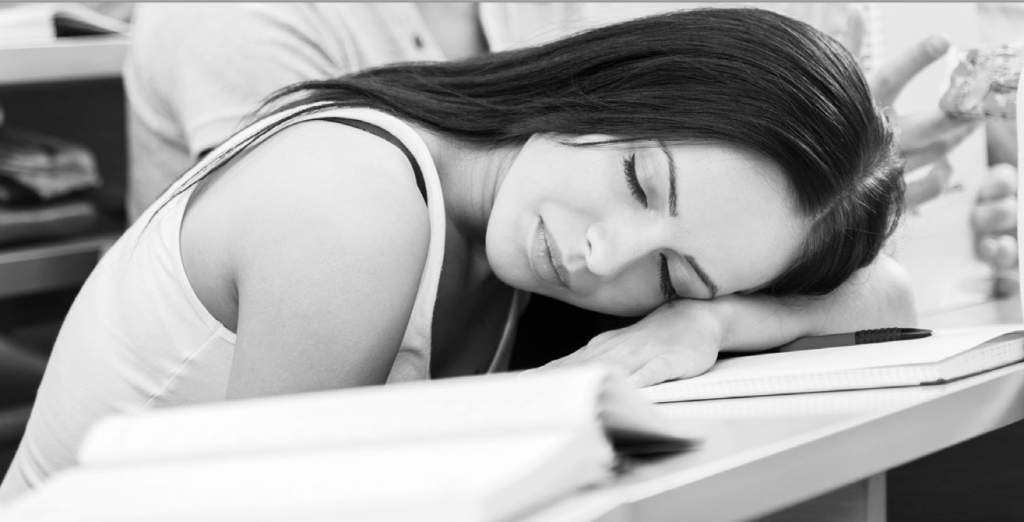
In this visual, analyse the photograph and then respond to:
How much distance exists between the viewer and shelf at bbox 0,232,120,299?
5.84 feet

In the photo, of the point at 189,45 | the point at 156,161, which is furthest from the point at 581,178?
the point at 156,161

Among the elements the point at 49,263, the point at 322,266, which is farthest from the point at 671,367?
the point at 49,263

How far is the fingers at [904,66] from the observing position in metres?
1.29

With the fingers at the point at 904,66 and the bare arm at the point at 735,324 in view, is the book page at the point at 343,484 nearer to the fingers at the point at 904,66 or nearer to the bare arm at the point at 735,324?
the bare arm at the point at 735,324

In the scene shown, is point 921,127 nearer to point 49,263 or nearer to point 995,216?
point 995,216

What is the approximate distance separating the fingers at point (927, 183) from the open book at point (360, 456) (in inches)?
40.1

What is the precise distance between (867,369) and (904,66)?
70cm

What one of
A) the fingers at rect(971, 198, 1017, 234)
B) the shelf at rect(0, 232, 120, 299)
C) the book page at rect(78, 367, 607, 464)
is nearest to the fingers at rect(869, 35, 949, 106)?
the fingers at rect(971, 198, 1017, 234)

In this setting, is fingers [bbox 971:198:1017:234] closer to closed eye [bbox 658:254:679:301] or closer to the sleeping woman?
the sleeping woman

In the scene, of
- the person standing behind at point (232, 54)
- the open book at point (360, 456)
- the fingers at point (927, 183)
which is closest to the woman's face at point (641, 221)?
the open book at point (360, 456)

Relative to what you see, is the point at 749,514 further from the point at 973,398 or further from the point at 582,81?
the point at 582,81

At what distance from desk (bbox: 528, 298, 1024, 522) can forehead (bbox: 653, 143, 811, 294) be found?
0.19m

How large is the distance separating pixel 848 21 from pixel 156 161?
1.00 meters

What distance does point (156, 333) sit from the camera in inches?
37.4
